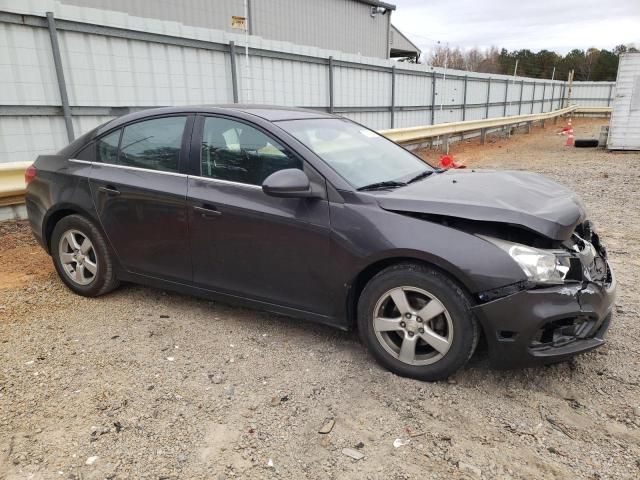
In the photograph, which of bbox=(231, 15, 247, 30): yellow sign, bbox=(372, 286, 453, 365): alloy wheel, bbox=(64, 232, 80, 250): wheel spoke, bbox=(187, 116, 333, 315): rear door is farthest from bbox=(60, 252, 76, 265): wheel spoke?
bbox=(231, 15, 247, 30): yellow sign

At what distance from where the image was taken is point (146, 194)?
369 cm

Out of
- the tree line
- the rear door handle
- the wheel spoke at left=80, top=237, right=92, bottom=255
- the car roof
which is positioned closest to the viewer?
the car roof

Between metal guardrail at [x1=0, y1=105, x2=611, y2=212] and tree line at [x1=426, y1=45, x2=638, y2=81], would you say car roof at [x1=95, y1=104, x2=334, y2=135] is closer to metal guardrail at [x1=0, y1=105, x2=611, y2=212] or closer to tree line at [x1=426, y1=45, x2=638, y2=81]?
metal guardrail at [x1=0, y1=105, x2=611, y2=212]

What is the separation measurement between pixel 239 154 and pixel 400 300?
5.03 ft

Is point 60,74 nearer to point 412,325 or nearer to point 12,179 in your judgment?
point 12,179

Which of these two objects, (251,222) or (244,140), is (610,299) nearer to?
(251,222)

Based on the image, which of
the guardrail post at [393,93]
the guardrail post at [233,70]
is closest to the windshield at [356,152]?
the guardrail post at [233,70]

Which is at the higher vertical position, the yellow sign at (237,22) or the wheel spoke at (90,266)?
the yellow sign at (237,22)

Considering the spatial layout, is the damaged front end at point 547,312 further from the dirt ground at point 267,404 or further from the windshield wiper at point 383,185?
the windshield wiper at point 383,185

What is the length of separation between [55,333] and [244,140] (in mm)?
2026

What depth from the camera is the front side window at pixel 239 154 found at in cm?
331

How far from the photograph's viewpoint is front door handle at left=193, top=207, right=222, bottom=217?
3.41 metres

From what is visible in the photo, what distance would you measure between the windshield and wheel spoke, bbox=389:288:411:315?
0.72m

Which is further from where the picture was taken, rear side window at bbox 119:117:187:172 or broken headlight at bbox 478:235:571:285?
rear side window at bbox 119:117:187:172
